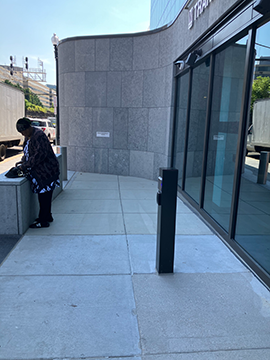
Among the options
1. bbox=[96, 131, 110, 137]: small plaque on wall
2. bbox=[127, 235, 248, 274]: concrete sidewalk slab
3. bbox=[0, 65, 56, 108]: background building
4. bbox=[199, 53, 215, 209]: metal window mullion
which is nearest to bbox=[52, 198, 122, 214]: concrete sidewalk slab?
bbox=[127, 235, 248, 274]: concrete sidewalk slab

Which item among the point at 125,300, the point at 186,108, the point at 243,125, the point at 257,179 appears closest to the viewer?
the point at 125,300

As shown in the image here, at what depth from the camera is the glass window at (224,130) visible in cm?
474

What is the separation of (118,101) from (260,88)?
6788mm

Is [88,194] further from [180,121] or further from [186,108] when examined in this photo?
[186,108]

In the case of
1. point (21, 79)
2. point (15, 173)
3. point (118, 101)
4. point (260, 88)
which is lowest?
point (15, 173)

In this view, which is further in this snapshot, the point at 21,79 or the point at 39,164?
the point at 21,79

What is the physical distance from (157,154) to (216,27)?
4.64m

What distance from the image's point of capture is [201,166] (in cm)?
630

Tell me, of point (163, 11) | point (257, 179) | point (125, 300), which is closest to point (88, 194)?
point (257, 179)

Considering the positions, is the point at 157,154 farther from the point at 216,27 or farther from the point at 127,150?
the point at 216,27

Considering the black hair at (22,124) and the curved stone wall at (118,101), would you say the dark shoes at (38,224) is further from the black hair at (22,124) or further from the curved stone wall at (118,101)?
the curved stone wall at (118,101)

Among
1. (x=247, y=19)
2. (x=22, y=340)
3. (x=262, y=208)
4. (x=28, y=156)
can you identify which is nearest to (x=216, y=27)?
(x=247, y=19)

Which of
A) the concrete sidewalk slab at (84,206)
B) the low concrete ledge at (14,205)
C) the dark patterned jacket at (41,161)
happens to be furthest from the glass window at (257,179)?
the low concrete ledge at (14,205)

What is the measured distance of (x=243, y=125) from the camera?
174 inches
